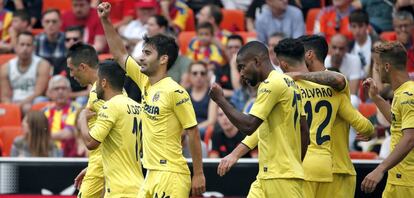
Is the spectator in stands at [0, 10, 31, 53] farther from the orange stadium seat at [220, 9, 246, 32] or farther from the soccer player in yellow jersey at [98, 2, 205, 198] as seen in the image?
the soccer player in yellow jersey at [98, 2, 205, 198]

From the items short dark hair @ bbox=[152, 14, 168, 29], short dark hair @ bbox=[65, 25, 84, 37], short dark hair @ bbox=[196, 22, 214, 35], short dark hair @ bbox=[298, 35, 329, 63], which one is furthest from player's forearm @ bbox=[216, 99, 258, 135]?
short dark hair @ bbox=[65, 25, 84, 37]

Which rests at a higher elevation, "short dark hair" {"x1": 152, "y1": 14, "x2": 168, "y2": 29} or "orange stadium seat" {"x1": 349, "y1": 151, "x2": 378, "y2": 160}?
"short dark hair" {"x1": 152, "y1": 14, "x2": 168, "y2": 29}

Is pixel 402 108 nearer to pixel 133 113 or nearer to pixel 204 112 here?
pixel 133 113

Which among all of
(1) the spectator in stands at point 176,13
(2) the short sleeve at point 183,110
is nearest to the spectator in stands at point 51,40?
(1) the spectator in stands at point 176,13

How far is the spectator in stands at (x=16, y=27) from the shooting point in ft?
61.1

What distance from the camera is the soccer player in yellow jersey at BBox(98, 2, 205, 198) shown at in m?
9.98

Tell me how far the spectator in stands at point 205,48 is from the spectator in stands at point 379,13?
2425 millimetres

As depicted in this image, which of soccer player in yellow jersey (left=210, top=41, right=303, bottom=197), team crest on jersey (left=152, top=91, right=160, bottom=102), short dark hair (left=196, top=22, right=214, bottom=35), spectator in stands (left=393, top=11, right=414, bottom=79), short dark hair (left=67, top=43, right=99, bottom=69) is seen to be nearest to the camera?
soccer player in yellow jersey (left=210, top=41, right=303, bottom=197)

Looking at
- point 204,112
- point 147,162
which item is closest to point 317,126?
point 147,162

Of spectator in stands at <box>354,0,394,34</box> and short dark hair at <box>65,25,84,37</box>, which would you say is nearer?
spectator in stands at <box>354,0,394,34</box>

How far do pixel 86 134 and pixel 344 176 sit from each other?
261 cm

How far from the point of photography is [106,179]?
35.6 ft

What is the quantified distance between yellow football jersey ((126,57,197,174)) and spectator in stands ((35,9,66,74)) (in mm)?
8108

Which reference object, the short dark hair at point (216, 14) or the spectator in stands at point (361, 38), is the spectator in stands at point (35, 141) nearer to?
the short dark hair at point (216, 14)
